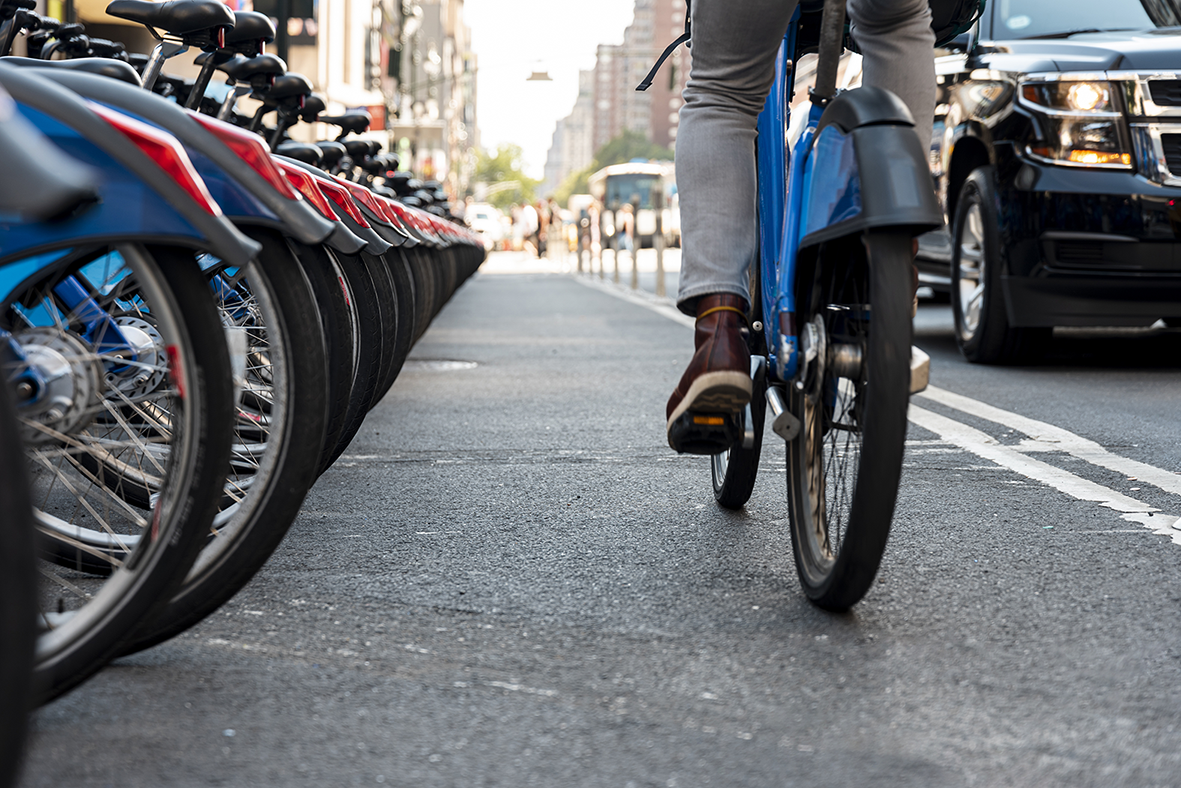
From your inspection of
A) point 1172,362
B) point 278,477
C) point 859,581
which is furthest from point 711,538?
point 1172,362

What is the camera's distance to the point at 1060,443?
16.1 ft

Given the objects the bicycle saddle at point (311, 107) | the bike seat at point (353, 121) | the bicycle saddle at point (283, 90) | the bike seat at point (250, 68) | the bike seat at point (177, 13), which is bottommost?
the bike seat at point (353, 121)

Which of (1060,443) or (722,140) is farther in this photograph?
(1060,443)

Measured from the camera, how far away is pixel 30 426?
212 cm

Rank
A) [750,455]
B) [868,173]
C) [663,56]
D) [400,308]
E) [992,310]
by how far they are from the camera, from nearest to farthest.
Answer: [868,173]
[663,56]
[750,455]
[400,308]
[992,310]

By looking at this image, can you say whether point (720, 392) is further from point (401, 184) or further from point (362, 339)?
point (401, 184)

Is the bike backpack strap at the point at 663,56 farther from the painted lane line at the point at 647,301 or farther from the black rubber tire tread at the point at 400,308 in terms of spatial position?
the painted lane line at the point at 647,301

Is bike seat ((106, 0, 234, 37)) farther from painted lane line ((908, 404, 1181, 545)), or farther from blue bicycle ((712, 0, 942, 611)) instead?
painted lane line ((908, 404, 1181, 545))

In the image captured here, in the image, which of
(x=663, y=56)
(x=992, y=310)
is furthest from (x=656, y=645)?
(x=992, y=310)

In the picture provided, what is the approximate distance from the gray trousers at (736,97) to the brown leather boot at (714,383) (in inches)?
1.8

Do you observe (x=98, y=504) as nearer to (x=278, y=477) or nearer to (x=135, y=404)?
(x=135, y=404)

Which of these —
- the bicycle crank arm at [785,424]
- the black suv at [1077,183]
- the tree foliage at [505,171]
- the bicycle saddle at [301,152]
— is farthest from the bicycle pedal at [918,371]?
the tree foliage at [505,171]

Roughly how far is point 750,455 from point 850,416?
3.24 ft

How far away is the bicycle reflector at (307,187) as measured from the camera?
2.92 metres
